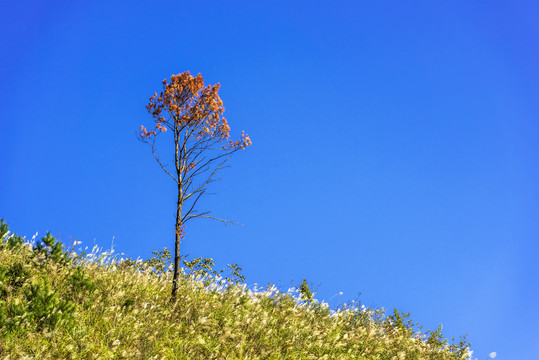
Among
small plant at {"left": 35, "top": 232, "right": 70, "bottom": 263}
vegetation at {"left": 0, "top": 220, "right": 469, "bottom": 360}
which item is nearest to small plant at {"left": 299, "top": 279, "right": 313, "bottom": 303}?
vegetation at {"left": 0, "top": 220, "right": 469, "bottom": 360}

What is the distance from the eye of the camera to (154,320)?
8023mm

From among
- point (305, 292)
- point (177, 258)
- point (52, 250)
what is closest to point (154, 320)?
point (177, 258)

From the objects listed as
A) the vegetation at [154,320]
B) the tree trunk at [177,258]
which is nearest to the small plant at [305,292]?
the vegetation at [154,320]

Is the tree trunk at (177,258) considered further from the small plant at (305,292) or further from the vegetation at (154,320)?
the small plant at (305,292)

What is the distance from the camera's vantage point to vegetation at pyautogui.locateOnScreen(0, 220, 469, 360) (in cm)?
650

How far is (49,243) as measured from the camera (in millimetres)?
10398

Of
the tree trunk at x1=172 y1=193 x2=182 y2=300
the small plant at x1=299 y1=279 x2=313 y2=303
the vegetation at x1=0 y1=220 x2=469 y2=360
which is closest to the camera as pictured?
the vegetation at x1=0 y1=220 x2=469 y2=360

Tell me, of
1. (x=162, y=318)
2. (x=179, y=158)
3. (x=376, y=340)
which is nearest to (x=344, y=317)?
(x=376, y=340)

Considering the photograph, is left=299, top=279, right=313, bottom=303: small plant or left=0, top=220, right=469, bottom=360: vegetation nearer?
left=0, top=220, right=469, bottom=360: vegetation

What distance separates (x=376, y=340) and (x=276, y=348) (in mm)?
3453

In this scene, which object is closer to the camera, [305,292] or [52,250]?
[52,250]

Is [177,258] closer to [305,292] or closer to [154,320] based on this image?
[154,320]

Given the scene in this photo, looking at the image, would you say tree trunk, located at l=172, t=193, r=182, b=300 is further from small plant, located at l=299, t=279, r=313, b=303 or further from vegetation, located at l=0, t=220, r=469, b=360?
small plant, located at l=299, t=279, r=313, b=303

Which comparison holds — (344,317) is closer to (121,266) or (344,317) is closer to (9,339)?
(121,266)
